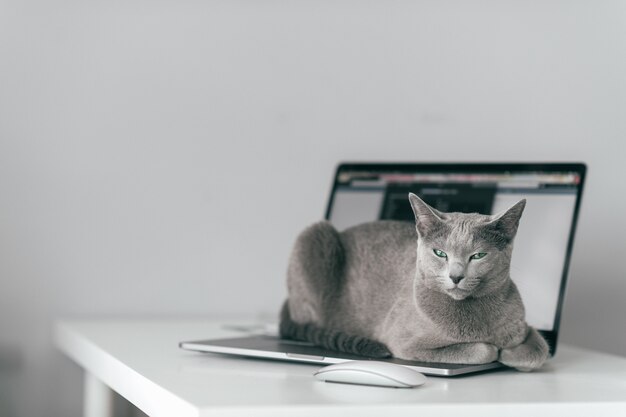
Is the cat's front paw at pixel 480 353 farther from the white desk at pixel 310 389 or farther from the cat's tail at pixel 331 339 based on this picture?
the cat's tail at pixel 331 339

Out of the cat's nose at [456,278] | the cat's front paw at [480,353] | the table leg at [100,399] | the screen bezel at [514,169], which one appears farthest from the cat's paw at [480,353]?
the table leg at [100,399]

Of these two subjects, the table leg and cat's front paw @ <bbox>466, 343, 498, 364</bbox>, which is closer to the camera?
cat's front paw @ <bbox>466, 343, 498, 364</bbox>

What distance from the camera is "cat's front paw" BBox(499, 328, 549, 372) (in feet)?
3.51

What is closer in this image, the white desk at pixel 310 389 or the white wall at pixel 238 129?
the white desk at pixel 310 389

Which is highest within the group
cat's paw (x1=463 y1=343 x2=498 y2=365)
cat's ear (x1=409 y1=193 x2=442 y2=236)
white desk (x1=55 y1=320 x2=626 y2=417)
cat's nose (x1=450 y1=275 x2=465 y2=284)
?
cat's ear (x1=409 y1=193 x2=442 y2=236)

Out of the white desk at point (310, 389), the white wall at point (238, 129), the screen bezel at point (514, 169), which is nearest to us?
the white desk at point (310, 389)

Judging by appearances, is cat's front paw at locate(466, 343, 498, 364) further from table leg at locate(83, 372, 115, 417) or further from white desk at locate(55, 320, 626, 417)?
table leg at locate(83, 372, 115, 417)

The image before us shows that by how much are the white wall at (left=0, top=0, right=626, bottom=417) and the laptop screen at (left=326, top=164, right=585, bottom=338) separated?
34cm

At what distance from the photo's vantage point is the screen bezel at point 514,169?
126cm

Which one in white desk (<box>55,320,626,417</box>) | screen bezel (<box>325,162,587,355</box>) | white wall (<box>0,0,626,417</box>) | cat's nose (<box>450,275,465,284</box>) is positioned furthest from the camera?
white wall (<box>0,0,626,417</box>)

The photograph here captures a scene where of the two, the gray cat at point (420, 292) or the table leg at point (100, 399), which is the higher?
the gray cat at point (420, 292)

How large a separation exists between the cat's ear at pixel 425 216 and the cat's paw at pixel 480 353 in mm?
163

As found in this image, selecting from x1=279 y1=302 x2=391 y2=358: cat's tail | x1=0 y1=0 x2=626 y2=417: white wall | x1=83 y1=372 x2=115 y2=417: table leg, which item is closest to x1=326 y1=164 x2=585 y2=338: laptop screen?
x1=279 y1=302 x2=391 y2=358: cat's tail

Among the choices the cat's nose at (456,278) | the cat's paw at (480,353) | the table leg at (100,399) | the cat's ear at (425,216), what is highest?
the cat's ear at (425,216)
